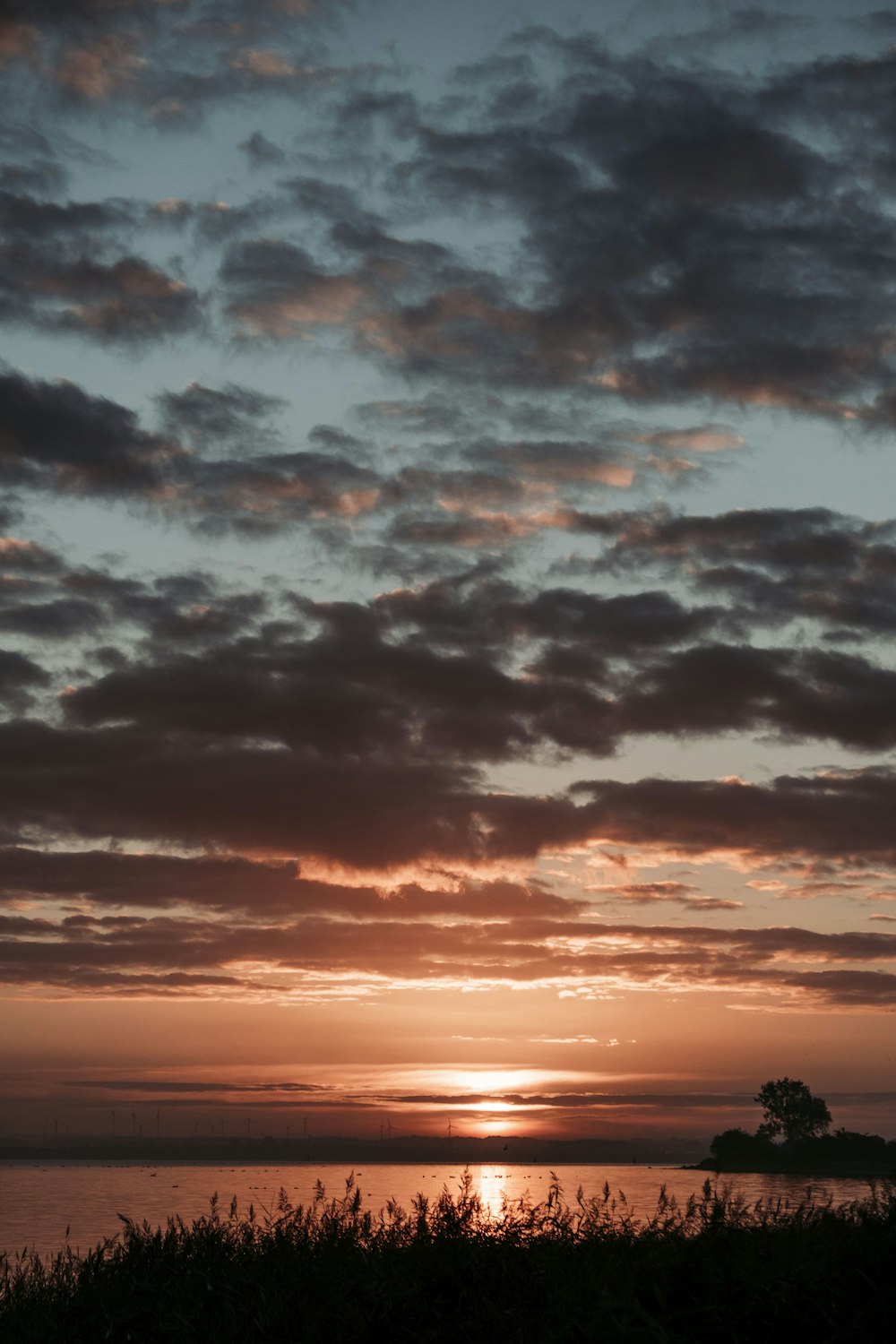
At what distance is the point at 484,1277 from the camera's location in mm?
21750

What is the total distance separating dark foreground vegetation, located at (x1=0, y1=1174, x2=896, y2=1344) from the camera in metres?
16.4

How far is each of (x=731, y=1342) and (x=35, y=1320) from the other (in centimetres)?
1506

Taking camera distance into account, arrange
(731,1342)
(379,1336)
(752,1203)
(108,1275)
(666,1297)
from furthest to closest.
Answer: (108,1275)
(752,1203)
(379,1336)
(666,1297)
(731,1342)

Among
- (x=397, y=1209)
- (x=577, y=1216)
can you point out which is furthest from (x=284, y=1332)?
(x=577, y=1216)

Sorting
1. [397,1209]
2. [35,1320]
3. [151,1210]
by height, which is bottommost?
[151,1210]

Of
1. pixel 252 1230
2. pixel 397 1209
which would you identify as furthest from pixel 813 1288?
pixel 252 1230

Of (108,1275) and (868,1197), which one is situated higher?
(868,1197)

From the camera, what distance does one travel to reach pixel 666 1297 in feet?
57.1

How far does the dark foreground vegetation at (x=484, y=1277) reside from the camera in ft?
53.7

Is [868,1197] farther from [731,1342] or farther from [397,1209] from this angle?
[397,1209]

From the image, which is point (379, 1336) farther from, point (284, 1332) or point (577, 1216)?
point (577, 1216)

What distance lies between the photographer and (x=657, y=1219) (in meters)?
23.2

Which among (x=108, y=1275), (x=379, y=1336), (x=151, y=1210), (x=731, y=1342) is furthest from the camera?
(x=151, y=1210)

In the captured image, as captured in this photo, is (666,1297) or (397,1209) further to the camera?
(397,1209)
